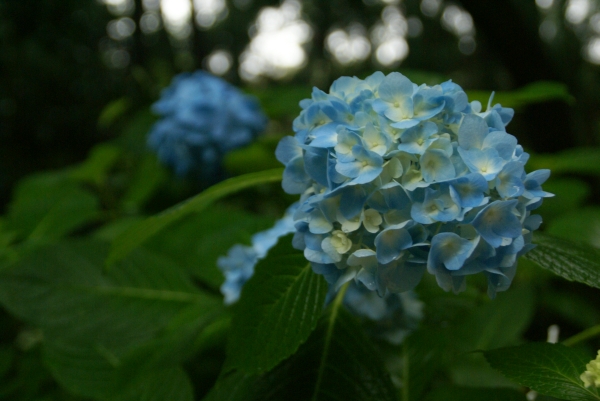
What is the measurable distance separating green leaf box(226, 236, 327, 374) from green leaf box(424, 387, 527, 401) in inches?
7.8

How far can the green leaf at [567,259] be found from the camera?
481 mm

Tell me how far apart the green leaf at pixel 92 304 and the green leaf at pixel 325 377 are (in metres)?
0.18

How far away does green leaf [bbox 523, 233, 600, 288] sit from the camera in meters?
0.48

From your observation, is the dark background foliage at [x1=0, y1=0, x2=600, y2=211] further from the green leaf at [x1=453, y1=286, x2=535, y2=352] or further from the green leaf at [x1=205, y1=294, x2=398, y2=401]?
the green leaf at [x1=205, y1=294, x2=398, y2=401]

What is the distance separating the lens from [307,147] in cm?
50

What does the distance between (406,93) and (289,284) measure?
0.24m

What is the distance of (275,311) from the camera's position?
0.54 metres

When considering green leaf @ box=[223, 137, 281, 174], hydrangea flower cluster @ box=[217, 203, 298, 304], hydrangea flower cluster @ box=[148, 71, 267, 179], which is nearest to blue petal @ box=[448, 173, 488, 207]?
hydrangea flower cluster @ box=[217, 203, 298, 304]

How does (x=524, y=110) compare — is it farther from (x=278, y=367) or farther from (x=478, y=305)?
(x=278, y=367)

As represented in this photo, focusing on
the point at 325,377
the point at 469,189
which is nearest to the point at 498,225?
the point at 469,189

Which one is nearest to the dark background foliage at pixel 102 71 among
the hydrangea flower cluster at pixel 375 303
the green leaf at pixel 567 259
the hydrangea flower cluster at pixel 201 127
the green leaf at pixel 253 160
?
the hydrangea flower cluster at pixel 201 127

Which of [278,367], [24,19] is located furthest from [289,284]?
[24,19]

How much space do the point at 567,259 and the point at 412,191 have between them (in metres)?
0.19

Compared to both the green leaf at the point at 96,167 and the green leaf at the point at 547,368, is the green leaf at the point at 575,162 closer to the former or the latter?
the green leaf at the point at 547,368
